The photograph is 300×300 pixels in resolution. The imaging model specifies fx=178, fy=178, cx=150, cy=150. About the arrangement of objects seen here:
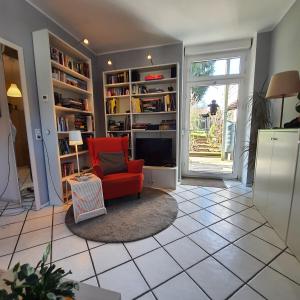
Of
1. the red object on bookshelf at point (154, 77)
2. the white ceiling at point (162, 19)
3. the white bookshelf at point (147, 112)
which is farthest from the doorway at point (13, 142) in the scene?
the red object on bookshelf at point (154, 77)

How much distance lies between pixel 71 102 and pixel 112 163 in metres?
1.21

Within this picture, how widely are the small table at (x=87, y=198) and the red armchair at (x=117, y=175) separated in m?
0.18

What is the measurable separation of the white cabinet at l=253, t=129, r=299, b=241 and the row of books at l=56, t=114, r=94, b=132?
9.31 feet

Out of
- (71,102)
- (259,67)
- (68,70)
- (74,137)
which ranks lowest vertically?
(74,137)

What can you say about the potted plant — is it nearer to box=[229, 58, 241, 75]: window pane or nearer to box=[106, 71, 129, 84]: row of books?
box=[106, 71, 129, 84]: row of books

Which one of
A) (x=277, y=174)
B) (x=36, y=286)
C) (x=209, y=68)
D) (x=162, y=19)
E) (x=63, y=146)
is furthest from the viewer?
(x=209, y=68)

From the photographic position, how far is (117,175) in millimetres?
2717

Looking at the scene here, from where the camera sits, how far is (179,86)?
3404 millimetres

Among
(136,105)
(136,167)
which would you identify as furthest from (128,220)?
(136,105)

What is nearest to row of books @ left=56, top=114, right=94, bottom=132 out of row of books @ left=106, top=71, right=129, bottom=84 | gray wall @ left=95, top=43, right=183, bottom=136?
gray wall @ left=95, top=43, right=183, bottom=136

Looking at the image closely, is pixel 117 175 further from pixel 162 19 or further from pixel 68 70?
pixel 162 19

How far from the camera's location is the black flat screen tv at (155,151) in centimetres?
347

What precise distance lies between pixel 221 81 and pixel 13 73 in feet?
12.2

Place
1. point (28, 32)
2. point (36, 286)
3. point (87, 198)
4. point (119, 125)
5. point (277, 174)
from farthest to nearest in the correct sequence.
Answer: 1. point (119, 125)
2. point (28, 32)
3. point (87, 198)
4. point (277, 174)
5. point (36, 286)
